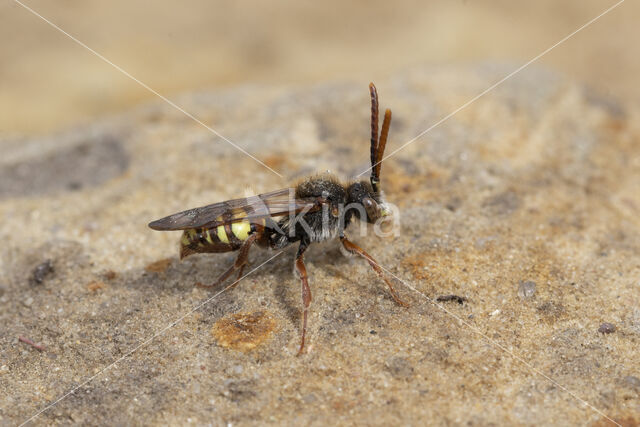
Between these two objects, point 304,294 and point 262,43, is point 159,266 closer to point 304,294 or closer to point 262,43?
point 304,294

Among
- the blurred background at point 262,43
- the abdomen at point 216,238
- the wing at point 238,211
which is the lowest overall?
the blurred background at point 262,43

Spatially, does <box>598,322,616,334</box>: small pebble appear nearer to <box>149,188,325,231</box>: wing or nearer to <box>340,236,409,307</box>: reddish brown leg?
<box>340,236,409,307</box>: reddish brown leg

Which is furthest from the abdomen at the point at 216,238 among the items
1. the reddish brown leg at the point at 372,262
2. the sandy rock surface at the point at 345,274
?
the reddish brown leg at the point at 372,262

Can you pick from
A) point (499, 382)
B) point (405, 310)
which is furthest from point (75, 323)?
point (499, 382)

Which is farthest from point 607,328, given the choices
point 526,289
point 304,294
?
point 304,294

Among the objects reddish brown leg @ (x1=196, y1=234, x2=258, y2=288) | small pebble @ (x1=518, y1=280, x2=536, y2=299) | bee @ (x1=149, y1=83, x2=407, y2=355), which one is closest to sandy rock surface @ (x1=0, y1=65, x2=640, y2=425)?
small pebble @ (x1=518, y1=280, x2=536, y2=299)

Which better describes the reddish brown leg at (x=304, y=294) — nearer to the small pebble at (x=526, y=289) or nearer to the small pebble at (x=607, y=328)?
the small pebble at (x=526, y=289)

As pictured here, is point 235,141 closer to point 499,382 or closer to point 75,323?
point 75,323
